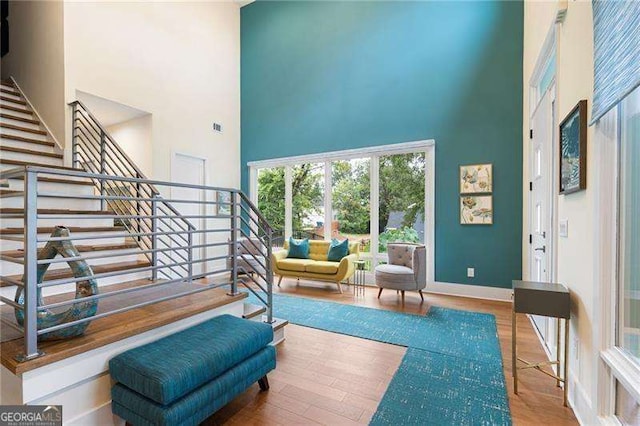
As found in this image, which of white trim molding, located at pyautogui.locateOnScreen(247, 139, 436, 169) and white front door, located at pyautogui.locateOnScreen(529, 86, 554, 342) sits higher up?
white trim molding, located at pyautogui.locateOnScreen(247, 139, 436, 169)

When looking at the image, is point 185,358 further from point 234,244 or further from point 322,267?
point 322,267

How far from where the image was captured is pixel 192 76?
5.83m

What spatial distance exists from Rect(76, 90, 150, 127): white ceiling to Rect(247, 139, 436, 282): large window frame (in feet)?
7.64

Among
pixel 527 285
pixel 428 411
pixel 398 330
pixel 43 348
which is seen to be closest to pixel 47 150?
pixel 43 348

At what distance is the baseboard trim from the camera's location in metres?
4.29

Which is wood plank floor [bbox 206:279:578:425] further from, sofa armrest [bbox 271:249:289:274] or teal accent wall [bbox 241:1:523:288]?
sofa armrest [bbox 271:249:289:274]

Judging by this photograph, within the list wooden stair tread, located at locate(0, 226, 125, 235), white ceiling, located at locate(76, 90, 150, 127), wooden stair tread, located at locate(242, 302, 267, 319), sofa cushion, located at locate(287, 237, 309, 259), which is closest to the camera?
wooden stair tread, located at locate(0, 226, 125, 235)

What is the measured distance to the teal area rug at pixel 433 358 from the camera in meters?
1.89

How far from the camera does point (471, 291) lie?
4.48 meters

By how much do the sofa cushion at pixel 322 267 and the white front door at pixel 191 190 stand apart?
2097mm

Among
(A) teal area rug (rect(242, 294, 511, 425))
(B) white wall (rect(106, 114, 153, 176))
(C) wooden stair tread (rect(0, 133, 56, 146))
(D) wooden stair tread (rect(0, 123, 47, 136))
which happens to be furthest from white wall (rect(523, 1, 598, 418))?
(D) wooden stair tread (rect(0, 123, 47, 136))

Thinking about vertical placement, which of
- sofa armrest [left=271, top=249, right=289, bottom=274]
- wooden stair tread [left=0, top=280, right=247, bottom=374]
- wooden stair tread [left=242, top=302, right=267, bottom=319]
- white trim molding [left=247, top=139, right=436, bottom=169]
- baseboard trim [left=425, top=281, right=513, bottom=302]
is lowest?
baseboard trim [left=425, top=281, right=513, bottom=302]

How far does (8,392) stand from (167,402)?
723mm

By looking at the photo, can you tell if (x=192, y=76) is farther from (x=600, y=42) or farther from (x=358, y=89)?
(x=600, y=42)
